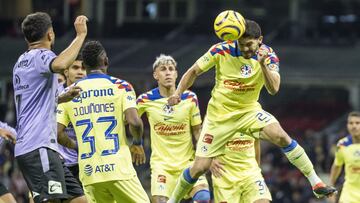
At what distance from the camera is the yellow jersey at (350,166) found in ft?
55.3

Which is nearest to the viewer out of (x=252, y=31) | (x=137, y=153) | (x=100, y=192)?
(x=100, y=192)

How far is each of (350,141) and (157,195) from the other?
4.21m

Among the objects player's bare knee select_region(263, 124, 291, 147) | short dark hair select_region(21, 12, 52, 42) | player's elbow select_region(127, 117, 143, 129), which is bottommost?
player's bare knee select_region(263, 124, 291, 147)

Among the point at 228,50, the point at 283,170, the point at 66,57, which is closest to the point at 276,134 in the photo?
the point at 228,50

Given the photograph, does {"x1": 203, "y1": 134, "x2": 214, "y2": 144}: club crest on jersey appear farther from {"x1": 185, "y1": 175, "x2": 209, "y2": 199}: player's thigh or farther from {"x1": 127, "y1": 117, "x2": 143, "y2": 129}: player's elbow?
{"x1": 127, "y1": 117, "x2": 143, "y2": 129}: player's elbow

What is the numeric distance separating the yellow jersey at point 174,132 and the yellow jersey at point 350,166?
132 inches

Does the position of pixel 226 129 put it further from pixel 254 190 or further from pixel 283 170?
pixel 283 170

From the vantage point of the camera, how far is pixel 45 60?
10.5 meters

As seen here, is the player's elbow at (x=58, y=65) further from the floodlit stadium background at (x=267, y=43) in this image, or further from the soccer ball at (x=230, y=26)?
the floodlit stadium background at (x=267, y=43)

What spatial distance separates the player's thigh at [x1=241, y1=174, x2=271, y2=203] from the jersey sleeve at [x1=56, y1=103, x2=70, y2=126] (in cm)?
267

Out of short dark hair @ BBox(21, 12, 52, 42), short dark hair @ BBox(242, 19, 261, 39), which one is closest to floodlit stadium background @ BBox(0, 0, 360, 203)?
short dark hair @ BBox(242, 19, 261, 39)

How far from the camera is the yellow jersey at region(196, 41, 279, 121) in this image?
503 inches

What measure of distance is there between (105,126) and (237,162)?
9.62 ft

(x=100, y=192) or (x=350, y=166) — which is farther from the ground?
(x=100, y=192)
